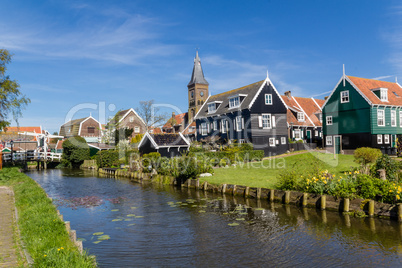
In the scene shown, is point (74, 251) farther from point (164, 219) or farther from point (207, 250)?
point (164, 219)

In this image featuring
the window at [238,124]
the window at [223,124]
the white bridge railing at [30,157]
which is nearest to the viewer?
the window at [238,124]

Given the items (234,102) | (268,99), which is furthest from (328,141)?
(234,102)

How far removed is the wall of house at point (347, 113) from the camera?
128ft

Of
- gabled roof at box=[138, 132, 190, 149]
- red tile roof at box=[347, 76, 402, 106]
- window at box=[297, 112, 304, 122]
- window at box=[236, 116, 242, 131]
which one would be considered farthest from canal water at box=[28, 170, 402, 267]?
window at box=[297, 112, 304, 122]

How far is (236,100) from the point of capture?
150ft

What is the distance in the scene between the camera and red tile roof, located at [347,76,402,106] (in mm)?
39031

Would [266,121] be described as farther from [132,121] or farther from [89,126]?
[89,126]

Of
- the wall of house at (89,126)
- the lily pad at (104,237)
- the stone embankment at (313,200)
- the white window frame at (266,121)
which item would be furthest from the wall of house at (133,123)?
the lily pad at (104,237)

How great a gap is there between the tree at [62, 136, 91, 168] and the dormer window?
28266mm

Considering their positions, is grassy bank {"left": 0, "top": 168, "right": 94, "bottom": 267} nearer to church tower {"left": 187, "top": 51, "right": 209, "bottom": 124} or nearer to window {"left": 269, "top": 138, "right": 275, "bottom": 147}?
window {"left": 269, "top": 138, "right": 275, "bottom": 147}

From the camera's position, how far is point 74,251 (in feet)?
26.1

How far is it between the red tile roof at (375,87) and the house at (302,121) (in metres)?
10.1

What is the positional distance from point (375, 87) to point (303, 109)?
47.4 ft

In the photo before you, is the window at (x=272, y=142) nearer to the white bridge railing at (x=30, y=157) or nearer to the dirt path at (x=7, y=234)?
the dirt path at (x=7, y=234)
